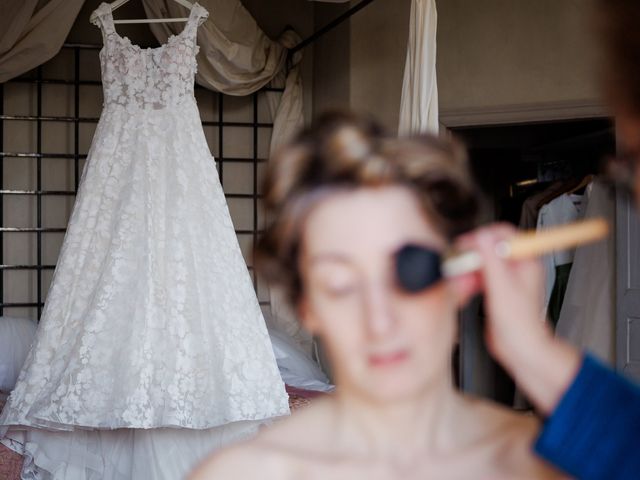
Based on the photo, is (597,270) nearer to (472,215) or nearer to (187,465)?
(187,465)

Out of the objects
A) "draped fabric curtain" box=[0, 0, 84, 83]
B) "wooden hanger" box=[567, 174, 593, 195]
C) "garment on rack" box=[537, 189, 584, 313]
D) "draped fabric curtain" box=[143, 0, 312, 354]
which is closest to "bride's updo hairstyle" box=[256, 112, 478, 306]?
"draped fabric curtain" box=[143, 0, 312, 354]

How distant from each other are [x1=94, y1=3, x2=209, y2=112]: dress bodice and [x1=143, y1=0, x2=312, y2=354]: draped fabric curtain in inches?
48.3

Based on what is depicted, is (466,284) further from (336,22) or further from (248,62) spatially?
(248,62)

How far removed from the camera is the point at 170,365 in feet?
10.5

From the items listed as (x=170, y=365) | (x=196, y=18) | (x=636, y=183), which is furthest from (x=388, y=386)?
(x=196, y=18)

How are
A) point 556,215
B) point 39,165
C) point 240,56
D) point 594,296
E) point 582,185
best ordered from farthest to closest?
point 582,185
point 556,215
point 39,165
point 240,56
point 594,296

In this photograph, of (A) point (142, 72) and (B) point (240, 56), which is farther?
(B) point (240, 56)

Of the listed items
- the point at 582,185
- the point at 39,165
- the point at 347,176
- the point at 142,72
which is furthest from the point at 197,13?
the point at 582,185

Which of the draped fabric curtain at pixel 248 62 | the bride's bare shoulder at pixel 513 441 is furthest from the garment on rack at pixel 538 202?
the bride's bare shoulder at pixel 513 441

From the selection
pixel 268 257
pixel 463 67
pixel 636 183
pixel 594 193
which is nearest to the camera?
pixel 636 183

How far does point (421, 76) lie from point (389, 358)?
2680 mm

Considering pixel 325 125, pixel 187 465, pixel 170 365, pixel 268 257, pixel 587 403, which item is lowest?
pixel 187 465

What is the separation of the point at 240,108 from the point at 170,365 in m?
2.87

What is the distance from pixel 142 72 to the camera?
3.56 meters
